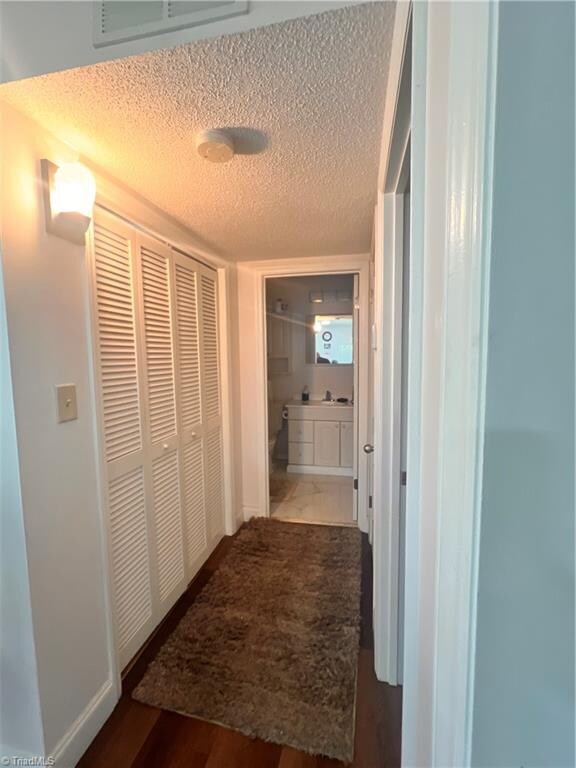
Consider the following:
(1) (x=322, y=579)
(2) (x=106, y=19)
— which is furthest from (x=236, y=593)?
(2) (x=106, y=19)

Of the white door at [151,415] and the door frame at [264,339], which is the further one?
the door frame at [264,339]

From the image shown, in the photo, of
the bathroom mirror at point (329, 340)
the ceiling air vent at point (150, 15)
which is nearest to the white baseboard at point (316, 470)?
the bathroom mirror at point (329, 340)

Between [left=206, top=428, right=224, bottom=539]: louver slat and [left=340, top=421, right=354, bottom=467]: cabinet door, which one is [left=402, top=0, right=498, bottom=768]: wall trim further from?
[left=340, top=421, right=354, bottom=467]: cabinet door

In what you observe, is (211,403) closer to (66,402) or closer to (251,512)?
(251,512)

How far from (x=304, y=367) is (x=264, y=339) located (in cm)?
174

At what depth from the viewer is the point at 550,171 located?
0.35 m

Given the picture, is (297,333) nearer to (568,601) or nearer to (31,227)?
(31,227)

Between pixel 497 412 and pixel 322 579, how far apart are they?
2077 millimetres

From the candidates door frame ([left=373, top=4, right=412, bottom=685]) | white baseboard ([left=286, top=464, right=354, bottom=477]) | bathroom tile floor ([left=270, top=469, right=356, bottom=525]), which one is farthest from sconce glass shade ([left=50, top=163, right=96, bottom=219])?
white baseboard ([left=286, top=464, right=354, bottom=477])

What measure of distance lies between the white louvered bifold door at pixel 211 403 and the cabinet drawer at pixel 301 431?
1.51 meters

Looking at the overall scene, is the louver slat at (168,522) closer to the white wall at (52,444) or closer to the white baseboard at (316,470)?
the white wall at (52,444)

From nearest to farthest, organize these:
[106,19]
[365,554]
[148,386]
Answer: [106,19], [148,386], [365,554]

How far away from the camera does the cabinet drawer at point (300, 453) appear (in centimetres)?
396

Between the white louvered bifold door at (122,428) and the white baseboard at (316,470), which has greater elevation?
the white louvered bifold door at (122,428)
